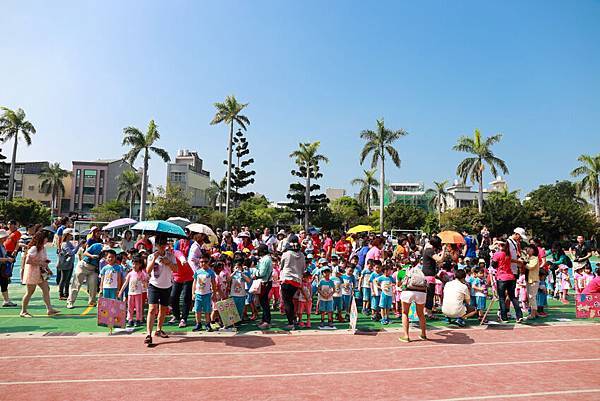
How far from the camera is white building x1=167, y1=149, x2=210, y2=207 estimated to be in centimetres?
6569

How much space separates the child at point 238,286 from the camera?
26.8 ft

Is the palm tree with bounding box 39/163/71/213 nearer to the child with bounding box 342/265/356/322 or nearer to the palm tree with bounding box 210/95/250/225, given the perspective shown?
the palm tree with bounding box 210/95/250/225

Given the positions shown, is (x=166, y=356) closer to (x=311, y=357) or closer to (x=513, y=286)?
(x=311, y=357)

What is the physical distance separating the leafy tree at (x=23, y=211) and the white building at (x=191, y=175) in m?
20.1

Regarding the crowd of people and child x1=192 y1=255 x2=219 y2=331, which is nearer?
the crowd of people

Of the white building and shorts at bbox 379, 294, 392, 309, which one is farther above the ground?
the white building

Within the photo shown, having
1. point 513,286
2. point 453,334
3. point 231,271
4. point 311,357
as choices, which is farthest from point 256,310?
point 513,286

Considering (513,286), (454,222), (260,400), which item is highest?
(454,222)

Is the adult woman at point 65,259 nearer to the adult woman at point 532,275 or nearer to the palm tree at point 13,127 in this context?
the adult woman at point 532,275

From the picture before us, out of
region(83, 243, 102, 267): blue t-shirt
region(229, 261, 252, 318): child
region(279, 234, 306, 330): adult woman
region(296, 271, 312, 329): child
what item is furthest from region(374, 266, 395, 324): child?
region(83, 243, 102, 267): blue t-shirt

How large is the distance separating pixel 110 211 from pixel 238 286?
5064 cm

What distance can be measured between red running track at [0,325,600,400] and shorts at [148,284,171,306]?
27.6 inches

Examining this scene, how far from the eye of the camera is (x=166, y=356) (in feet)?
19.8

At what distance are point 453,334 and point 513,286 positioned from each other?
6.35ft
